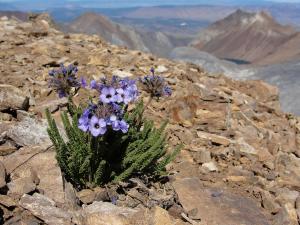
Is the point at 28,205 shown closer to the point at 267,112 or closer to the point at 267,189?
the point at 267,189

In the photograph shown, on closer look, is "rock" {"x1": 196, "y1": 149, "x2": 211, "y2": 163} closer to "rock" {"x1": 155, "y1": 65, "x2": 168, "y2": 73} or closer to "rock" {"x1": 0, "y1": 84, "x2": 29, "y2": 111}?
"rock" {"x1": 0, "y1": 84, "x2": 29, "y2": 111}

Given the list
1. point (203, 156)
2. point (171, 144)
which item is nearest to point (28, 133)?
point (171, 144)

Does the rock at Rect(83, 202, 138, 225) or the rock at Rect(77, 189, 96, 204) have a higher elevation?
the rock at Rect(83, 202, 138, 225)

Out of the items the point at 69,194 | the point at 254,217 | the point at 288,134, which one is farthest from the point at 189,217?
the point at 288,134

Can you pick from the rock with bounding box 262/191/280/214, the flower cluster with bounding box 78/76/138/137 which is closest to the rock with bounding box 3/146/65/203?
the flower cluster with bounding box 78/76/138/137

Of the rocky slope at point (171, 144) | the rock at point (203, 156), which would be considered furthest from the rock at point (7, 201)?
the rock at point (203, 156)

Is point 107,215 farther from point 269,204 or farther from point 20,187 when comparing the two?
point 269,204
